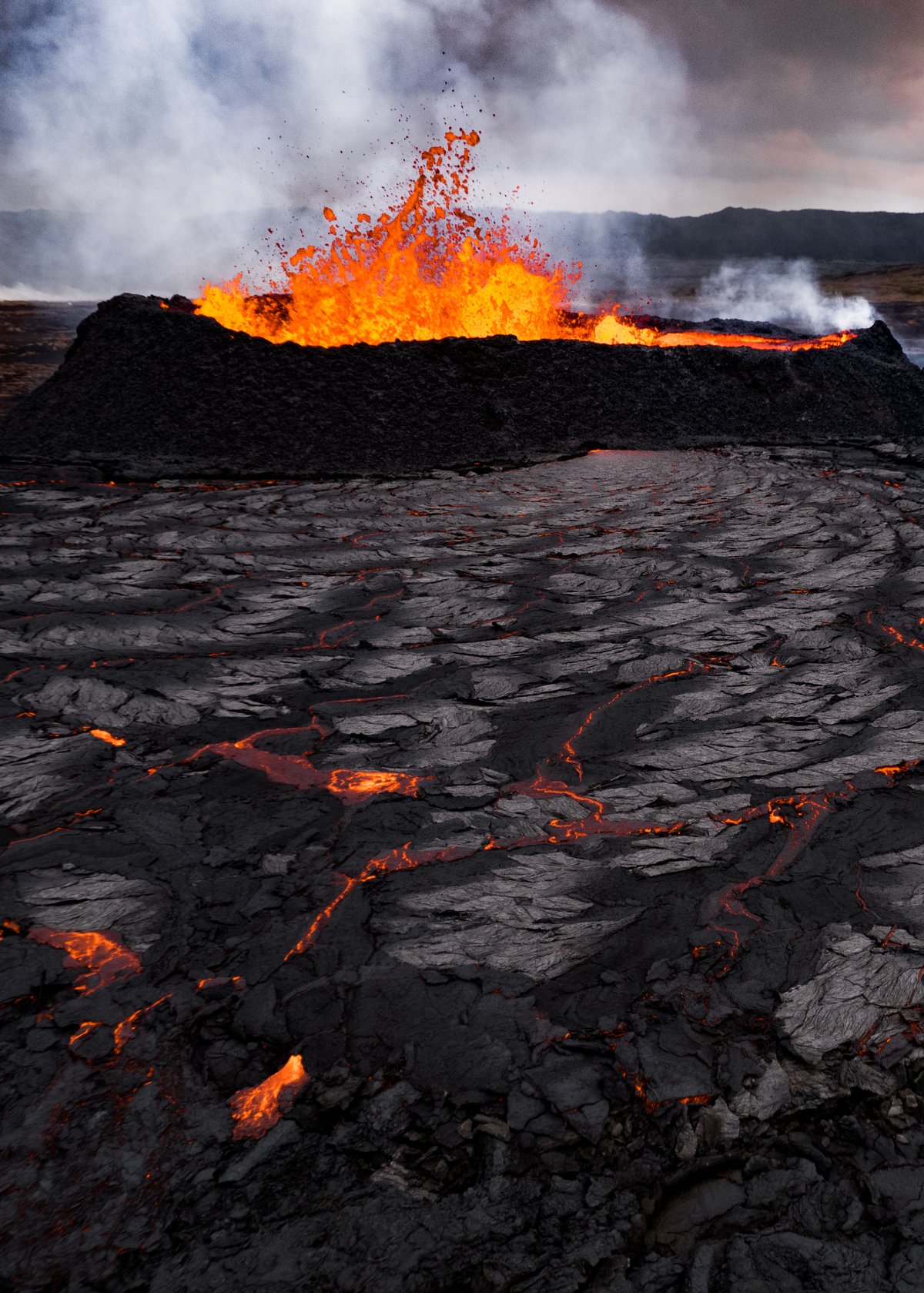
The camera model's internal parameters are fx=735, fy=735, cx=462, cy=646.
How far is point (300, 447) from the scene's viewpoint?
8.55 meters

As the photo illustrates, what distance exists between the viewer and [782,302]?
3875 cm

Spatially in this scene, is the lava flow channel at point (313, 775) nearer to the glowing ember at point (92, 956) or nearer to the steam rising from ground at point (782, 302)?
the glowing ember at point (92, 956)

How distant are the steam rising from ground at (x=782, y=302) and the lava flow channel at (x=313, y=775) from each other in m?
24.3

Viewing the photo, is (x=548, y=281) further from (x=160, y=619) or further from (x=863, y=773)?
(x=863, y=773)

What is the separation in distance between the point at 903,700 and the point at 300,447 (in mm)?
7001

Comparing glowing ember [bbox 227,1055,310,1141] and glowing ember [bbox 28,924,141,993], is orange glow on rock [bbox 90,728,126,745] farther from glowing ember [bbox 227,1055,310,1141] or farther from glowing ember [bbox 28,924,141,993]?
glowing ember [bbox 227,1055,310,1141]

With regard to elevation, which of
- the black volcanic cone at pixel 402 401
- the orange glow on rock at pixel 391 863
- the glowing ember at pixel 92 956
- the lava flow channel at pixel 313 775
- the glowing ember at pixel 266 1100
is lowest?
the glowing ember at pixel 266 1100

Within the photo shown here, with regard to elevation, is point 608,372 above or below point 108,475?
above

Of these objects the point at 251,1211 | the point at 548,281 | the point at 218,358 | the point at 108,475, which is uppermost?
the point at 548,281

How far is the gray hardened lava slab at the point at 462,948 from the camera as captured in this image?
1.42m

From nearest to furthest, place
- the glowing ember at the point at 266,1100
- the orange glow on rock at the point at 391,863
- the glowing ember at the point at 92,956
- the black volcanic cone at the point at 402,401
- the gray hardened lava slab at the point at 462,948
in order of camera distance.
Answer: the gray hardened lava slab at the point at 462,948 < the glowing ember at the point at 266,1100 < the glowing ember at the point at 92,956 < the orange glow on rock at the point at 391,863 < the black volcanic cone at the point at 402,401

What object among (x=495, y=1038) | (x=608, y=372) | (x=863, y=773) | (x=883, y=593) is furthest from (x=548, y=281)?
(x=495, y=1038)

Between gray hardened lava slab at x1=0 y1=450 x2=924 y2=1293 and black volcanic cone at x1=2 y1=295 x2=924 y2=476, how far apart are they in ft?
15.7

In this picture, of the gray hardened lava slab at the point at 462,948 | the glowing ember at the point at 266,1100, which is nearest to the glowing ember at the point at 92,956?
the gray hardened lava slab at the point at 462,948
